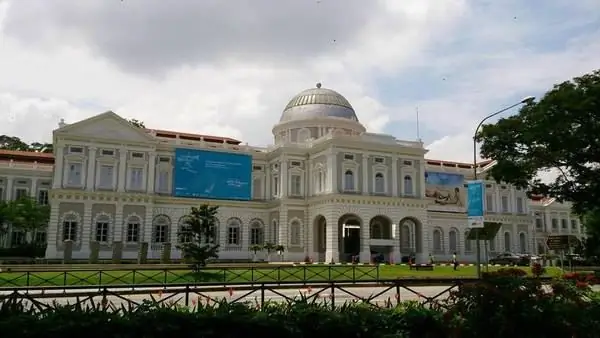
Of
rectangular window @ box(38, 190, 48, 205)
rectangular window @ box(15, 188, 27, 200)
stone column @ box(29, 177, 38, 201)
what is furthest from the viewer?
rectangular window @ box(38, 190, 48, 205)

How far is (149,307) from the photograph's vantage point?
7.64 meters

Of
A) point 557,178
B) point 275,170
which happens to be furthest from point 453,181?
point 557,178

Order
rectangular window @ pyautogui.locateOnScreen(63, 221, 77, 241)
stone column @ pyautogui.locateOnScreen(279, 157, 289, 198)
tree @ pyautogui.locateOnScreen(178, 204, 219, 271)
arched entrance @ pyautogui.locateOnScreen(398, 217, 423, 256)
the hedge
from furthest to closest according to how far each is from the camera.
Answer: stone column @ pyautogui.locateOnScreen(279, 157, 289, 198), arched entrance @ pyautogui.locateOnScreen(398, 217, 423, 256), rectangular window @ pyautogui.locateOnScreen(63, 221, 77, 241), tree @ pyautogui.locateOnScreen(178, 204, 219, 271), the hedge

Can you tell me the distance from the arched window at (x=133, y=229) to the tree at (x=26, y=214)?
9917 millimetres

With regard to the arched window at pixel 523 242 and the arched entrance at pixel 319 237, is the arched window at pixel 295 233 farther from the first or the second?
the arched window at pixel 523 242

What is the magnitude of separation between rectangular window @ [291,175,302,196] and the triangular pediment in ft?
47.5

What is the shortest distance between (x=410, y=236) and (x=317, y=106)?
1752 centimetres

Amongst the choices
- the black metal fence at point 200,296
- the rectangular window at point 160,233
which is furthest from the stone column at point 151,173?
the black metal fence at point 200,296

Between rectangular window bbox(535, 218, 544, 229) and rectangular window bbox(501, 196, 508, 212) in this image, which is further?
rectangular window bbox(535, 218, 544, 229)

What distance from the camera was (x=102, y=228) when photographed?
4938cm

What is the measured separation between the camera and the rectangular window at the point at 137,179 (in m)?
51.5

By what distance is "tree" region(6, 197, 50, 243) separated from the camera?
51.1m

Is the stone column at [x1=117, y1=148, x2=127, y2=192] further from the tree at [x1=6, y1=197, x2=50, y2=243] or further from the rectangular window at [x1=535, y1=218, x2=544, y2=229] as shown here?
the rectangular window at [x1=535, y1=218, x2=544, y2=229]

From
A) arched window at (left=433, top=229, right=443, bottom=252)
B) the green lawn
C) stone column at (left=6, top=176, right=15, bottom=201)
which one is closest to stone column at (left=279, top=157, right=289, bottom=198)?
arched window at (left=433, top=229, right=443, bottom=252)
